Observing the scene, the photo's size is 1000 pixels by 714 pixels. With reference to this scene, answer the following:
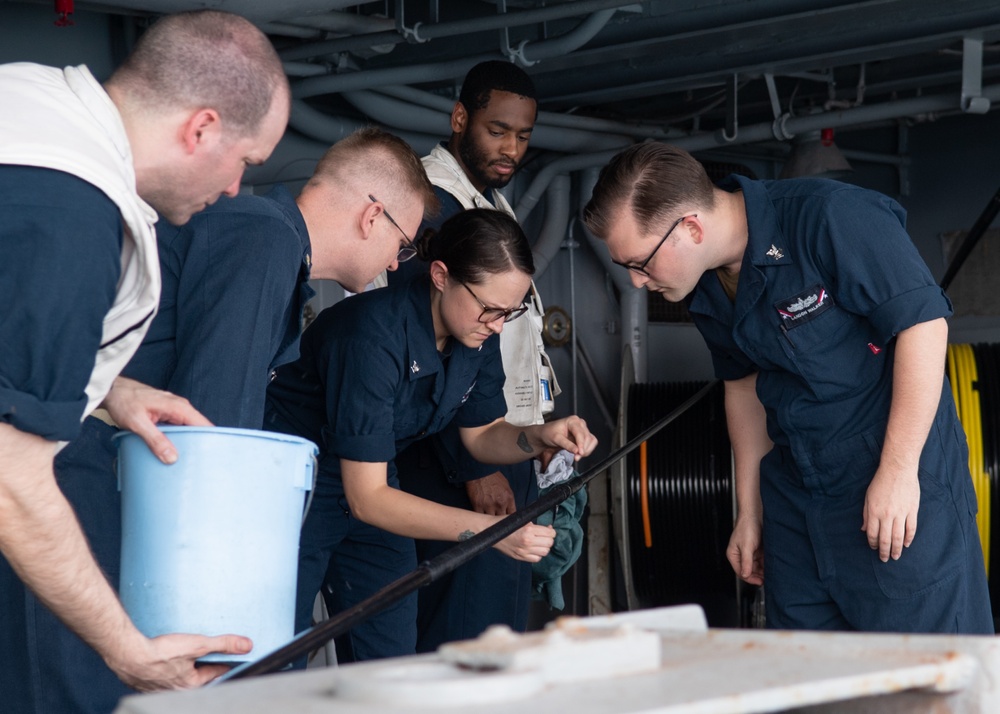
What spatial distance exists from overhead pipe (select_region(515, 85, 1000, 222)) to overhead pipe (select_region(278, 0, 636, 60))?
152 cm

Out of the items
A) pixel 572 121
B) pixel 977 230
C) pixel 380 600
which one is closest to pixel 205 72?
pixel 380 600

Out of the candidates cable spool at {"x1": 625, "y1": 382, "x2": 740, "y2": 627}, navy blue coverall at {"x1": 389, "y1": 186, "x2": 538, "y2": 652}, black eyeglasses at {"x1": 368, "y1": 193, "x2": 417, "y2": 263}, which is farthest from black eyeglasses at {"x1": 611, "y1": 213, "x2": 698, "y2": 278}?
cable spool at {"x1": 625, "y1": 382, "x2": 740, "y2": 627}

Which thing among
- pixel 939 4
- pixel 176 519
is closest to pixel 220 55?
pixel 176 519

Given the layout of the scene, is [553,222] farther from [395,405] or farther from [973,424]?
[395,405]

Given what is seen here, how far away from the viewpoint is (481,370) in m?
3.09

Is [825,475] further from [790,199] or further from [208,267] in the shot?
[208,267]

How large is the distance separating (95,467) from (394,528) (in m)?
0.76

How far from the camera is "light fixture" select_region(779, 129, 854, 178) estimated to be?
5242 mm

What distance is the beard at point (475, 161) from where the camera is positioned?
365 centimetres

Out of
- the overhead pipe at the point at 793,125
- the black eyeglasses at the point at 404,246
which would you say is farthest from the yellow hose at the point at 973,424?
the black eyeglasses at the point at 404,246

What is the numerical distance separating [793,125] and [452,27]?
2100 mm

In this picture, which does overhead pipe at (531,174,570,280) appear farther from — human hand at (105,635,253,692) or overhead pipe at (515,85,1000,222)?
human hand at (105,635,253,692)

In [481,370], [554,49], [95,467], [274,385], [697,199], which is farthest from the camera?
[554,49]

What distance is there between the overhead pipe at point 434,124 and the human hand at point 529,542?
2.50m
